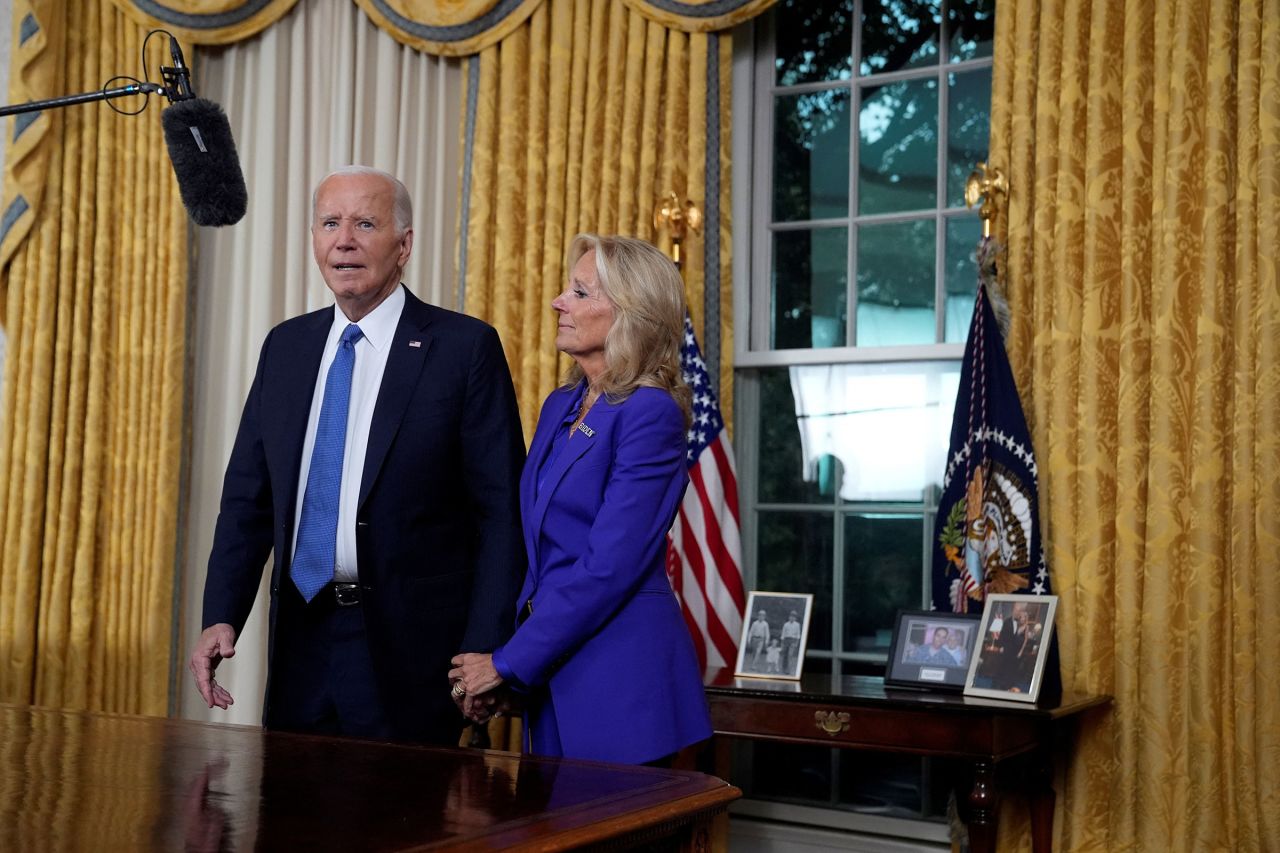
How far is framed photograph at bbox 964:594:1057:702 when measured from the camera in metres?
3.29

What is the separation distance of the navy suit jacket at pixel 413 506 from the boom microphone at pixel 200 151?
362mm

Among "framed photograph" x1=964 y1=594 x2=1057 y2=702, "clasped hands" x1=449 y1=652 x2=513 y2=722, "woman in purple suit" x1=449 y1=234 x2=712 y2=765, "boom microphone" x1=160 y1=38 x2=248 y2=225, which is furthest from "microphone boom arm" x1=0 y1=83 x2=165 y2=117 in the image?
"framed photograph" x1=964 y1=594 x2=1057 y2=702

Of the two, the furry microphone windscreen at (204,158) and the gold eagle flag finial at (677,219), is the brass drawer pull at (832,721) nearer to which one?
the gold eagle flag finial at (677,219)

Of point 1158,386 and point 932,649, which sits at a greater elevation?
point 1158,386

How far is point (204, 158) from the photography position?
2.25 m

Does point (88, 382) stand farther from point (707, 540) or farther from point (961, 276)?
point (961, 276)

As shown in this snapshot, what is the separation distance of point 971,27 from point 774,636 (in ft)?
6.22

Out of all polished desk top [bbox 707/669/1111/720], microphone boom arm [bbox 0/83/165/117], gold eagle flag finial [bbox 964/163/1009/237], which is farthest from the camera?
gold eagle flag finial [bbox 964/163/1009/237]

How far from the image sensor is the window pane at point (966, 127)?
4.18 m

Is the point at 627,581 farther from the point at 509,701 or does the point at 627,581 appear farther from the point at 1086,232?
the point at 1086,232

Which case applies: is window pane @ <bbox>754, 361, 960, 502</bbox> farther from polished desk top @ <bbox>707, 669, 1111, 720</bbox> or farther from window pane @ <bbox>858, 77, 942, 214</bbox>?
polished desk top @ <bbox>707, 669, 1111, 720</bbox>

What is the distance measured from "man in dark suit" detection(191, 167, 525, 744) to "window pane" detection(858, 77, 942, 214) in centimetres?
204

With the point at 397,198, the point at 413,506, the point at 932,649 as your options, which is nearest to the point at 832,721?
the point at 932,649

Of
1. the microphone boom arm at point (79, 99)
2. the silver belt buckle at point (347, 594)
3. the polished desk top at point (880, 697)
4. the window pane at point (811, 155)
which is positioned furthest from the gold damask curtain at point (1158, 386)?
the microphone boom arm at point (79, 99)
